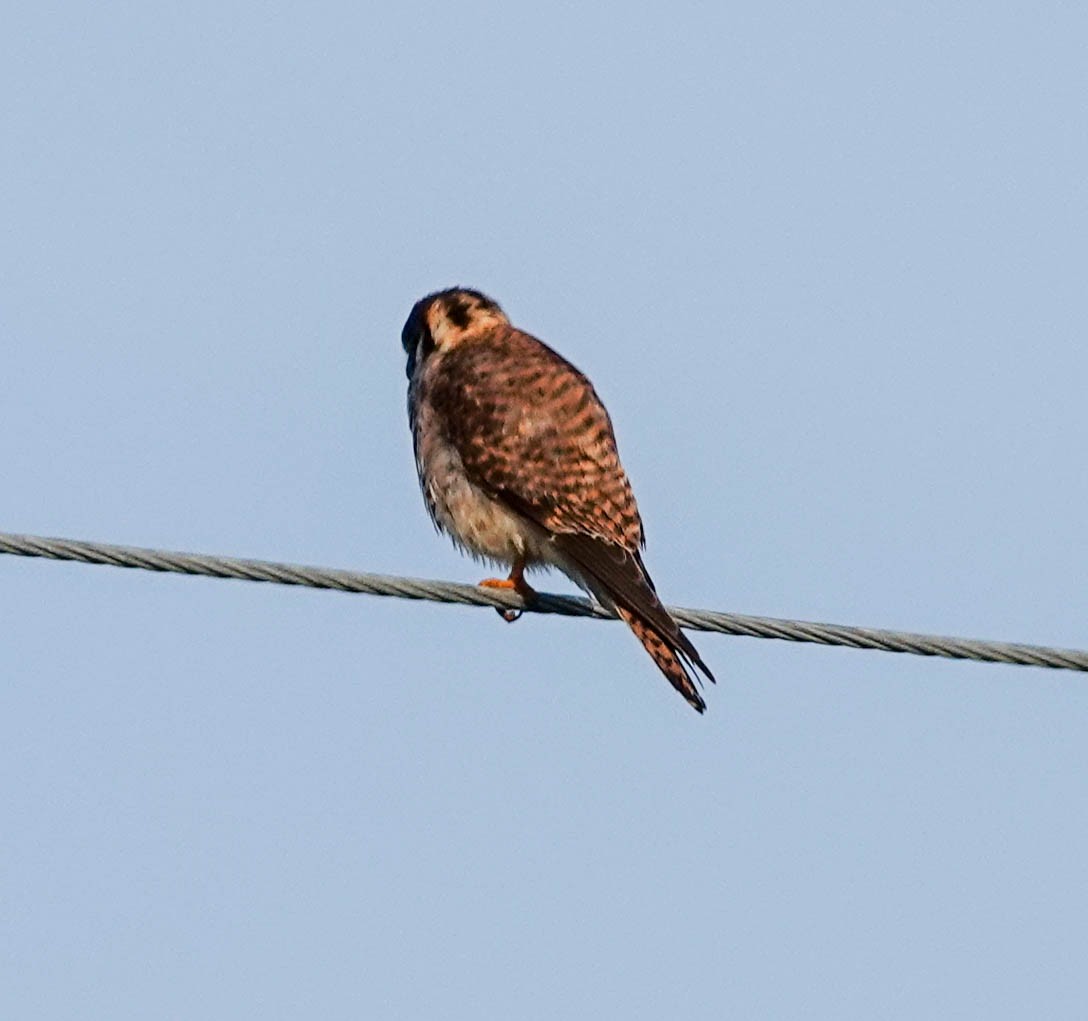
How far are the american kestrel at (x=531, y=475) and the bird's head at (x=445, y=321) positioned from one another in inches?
12.7

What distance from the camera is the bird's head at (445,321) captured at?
772 cm

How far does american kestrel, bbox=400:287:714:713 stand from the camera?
20.7ft

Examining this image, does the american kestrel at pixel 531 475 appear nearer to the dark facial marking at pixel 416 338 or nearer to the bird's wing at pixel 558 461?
the bird's wing at pixel 558 461

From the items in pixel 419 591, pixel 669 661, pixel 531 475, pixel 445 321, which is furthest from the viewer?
pixel 445 321

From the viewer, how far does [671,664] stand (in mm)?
6012

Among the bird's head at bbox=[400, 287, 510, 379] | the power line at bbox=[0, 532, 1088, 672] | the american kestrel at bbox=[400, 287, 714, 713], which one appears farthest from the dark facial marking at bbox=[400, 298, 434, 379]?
the power line at bbox=[0, 532, 1088, 672]

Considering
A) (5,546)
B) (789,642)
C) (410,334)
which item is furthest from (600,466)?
(5,546)

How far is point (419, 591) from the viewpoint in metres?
4.98

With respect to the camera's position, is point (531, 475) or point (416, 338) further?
point (416, 338)

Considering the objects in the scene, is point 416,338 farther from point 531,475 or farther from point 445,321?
point 531,475

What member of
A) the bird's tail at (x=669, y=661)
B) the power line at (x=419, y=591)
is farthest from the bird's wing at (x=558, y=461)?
the power line at (x=419, y=591)

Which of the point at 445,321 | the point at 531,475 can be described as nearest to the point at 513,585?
the point at 531,475

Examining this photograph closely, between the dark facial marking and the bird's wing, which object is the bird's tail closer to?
the bird's wing

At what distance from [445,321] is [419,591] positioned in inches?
115
